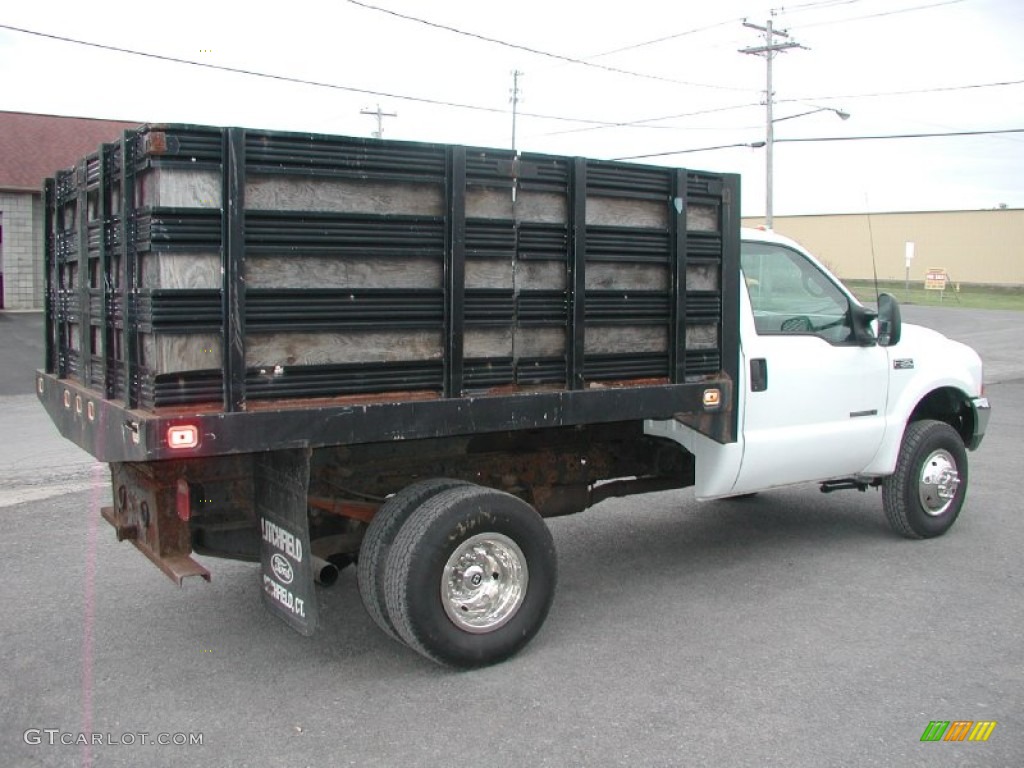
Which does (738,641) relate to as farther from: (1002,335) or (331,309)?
(1002,335)

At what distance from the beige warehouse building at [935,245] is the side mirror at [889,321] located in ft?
194

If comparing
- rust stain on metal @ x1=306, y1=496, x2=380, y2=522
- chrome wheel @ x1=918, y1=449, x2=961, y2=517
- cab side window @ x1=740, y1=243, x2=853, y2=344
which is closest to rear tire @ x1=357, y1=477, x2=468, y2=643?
rust stain on metal @ x1=306, y1=496, x2=380, y2=522

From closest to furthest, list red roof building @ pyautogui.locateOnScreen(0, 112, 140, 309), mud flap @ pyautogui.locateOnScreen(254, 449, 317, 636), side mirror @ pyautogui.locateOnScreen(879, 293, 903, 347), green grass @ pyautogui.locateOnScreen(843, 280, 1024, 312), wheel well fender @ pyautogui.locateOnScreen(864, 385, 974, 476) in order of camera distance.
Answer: mud flap @ pyautogui.locateOnScreen(254, 449, 317, 636) < side mirror @ pyautogui.locateOnScreen(879, 293, 903, 347) < wheel well fender @ pyautogui.locateOnScreen(864, 385, 974, 476) < red roof building @ pyautogui.locateOnScreen(0, 112, 140, 309) < green grass @ pyautogui.locateOnScreen(843, 280, 1024, 312)

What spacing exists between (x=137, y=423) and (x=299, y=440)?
607 millimetres

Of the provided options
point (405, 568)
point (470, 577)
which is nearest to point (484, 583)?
point (470, 577)

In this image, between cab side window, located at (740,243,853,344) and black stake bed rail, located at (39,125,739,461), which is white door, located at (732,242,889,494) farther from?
black stake bed rail, located at (39,125,739,461)

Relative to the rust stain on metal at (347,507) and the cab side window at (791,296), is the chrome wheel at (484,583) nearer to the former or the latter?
the rust stain on metal at (347,507)

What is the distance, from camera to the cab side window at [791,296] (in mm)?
5863

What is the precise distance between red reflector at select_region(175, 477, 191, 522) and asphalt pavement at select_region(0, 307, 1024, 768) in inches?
29.3

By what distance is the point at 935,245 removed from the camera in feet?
222

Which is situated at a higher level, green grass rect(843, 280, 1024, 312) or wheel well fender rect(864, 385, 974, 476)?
green grass rect(843, 280, 1024, 312)

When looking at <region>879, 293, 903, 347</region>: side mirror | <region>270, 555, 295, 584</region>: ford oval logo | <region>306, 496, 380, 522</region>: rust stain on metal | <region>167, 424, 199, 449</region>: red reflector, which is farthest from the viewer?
<region>879, 293, 903, 347</region>: side mirror

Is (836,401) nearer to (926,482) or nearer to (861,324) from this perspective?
(861,324)

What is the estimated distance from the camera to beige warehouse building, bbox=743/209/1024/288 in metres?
64.5
